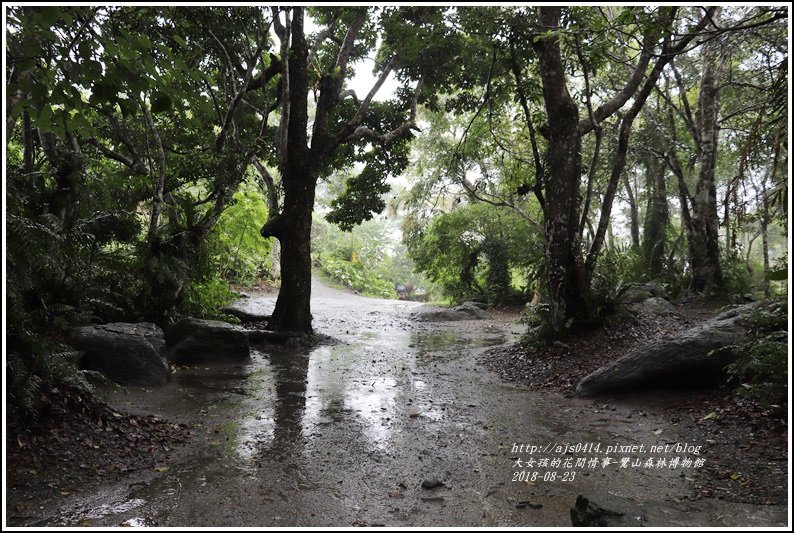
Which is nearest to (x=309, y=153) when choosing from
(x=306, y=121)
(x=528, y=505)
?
(x=306, y=121)

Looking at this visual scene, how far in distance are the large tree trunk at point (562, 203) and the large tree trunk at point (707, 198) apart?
542 cm

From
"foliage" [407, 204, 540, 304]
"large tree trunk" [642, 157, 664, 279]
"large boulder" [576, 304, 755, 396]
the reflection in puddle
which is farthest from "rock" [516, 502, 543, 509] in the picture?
"foliage" [407, 204, 540, 304]

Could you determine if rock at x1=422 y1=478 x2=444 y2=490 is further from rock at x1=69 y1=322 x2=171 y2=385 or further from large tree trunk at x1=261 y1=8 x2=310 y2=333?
large tree trunk at x1=261 y1=8 x2=310 y2=333

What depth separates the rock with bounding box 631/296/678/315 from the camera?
10.4m

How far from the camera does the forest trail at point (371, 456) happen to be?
11.1ft

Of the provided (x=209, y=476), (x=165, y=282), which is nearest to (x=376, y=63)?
(x=165, y=282)

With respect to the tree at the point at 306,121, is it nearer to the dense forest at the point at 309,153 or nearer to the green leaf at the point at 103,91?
the dense forest at the point at 309,153

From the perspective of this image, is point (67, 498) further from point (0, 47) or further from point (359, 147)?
point (359, 147)

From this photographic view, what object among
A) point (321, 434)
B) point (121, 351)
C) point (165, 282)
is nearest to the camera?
point (321, 434)

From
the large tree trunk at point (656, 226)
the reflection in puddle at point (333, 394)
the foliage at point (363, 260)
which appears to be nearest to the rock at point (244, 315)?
the reflection in puddle at point (333, 394)

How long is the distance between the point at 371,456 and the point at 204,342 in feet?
16.7

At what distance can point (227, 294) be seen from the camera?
477 inches

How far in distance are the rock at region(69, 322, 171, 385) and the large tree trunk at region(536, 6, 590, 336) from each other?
6.54m

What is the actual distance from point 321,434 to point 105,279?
18.6 ft
